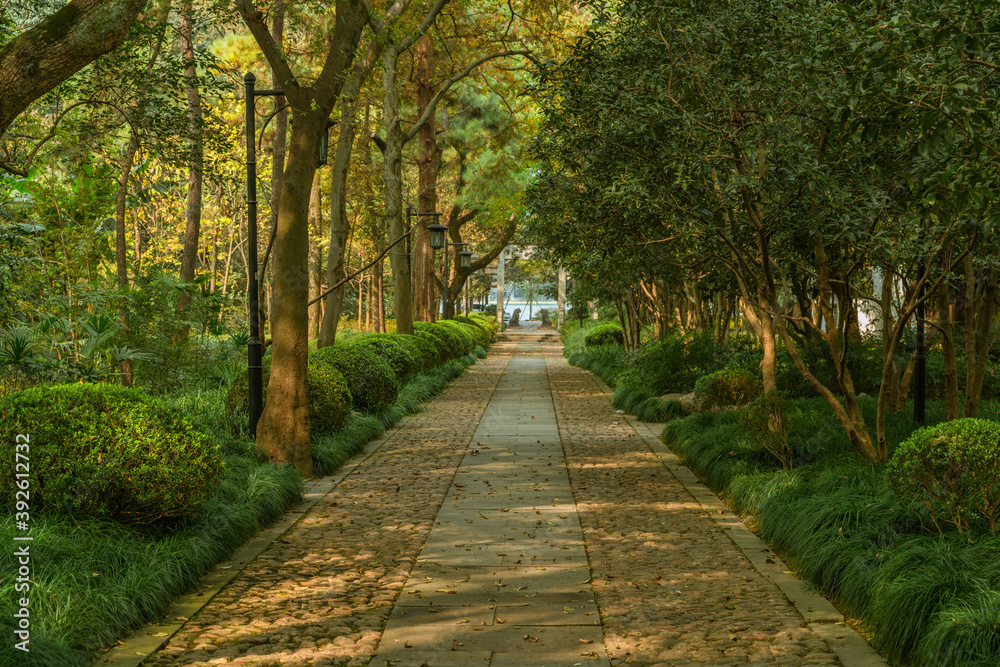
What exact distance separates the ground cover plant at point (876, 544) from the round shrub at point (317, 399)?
5005 mm

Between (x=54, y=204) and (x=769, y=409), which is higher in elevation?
(x=54, y=204)

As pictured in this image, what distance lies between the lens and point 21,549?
5168 mm

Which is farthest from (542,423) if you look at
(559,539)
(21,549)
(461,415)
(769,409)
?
(21,549)

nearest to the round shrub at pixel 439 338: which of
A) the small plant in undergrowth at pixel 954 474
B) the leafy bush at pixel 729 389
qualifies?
the leafy bush at pixel 729 389

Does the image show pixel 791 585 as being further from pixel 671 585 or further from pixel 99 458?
pixel 99 458

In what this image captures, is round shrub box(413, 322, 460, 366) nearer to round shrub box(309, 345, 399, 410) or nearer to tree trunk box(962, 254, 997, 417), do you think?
round shrub box(309, 345, 399, 410)

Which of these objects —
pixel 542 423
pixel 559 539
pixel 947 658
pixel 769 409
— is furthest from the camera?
pixel 542 423

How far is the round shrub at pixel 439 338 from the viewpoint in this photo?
2450cm

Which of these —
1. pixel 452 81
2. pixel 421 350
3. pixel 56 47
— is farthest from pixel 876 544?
pixel 421 350

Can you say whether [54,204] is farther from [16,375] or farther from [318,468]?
[318,468]

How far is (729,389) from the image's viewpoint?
539 inches

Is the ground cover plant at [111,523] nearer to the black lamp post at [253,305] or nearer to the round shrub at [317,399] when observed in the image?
the black lamp post at [253,305]

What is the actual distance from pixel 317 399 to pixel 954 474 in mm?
7913

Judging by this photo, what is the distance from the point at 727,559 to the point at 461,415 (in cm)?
1012
